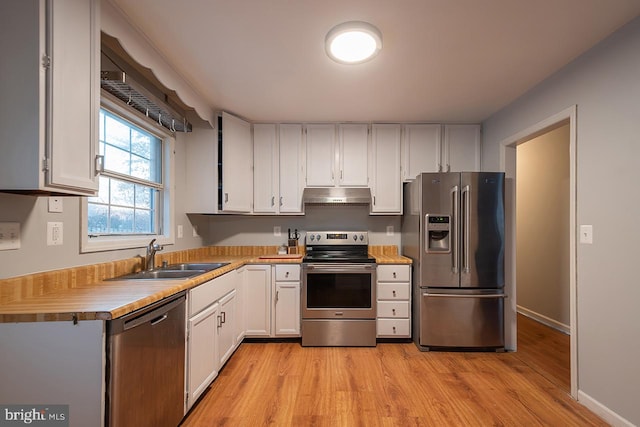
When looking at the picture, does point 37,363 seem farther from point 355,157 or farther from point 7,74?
point 355,157

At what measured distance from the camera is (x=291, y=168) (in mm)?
3373

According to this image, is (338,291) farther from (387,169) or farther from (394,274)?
(387,169)

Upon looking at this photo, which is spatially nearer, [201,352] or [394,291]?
[201,352]

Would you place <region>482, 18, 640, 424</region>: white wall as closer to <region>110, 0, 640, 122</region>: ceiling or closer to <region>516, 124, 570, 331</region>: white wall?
<region>110, 0, 640, 122</region>: ceiling

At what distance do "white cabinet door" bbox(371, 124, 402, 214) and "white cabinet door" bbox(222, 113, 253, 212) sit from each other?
1438 mm

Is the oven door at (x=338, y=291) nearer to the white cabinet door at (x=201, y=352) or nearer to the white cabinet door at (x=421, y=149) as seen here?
the white cabinet door at (x=201, y=352)

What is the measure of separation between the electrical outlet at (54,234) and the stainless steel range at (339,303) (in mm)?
1933

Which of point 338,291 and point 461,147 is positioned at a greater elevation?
point 461,147

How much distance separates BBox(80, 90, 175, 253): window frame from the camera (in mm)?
1734

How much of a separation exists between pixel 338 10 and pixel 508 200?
2.44 m

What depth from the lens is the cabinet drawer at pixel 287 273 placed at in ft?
9.93

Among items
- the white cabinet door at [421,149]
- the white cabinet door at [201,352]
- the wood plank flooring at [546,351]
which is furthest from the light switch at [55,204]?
the wood plank flooring at [546,351]

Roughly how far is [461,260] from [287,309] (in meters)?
1.81

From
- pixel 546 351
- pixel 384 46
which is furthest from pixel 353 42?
pixel 546 351
